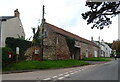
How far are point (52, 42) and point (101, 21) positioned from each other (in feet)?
65.0

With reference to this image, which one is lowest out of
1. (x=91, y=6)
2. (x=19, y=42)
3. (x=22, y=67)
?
(x=22, y=67)

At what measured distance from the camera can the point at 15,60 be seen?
26969mm

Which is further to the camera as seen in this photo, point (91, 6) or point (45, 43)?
point (45, 43)

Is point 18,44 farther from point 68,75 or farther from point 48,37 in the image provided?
point 68,75

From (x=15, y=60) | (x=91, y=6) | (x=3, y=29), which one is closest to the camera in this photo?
(x=91, y=6)

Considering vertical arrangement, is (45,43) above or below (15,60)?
above

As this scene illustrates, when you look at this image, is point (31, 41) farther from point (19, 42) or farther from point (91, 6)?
point (91, 6)

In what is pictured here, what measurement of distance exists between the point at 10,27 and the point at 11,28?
471mm

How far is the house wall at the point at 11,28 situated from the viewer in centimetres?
3856

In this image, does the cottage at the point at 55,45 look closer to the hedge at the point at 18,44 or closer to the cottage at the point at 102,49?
the hedge at the point at 18,44

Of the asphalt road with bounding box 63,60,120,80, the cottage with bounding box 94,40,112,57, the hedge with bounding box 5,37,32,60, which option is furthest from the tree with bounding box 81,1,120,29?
the cottage with bounding box 94,40,112,57

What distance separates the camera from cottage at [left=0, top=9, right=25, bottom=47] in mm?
38287

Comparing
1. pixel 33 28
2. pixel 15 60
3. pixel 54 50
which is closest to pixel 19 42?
pixel 33 28

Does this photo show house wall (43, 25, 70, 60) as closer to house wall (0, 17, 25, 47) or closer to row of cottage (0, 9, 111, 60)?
row of cottage (0, 9, 111, 60)
